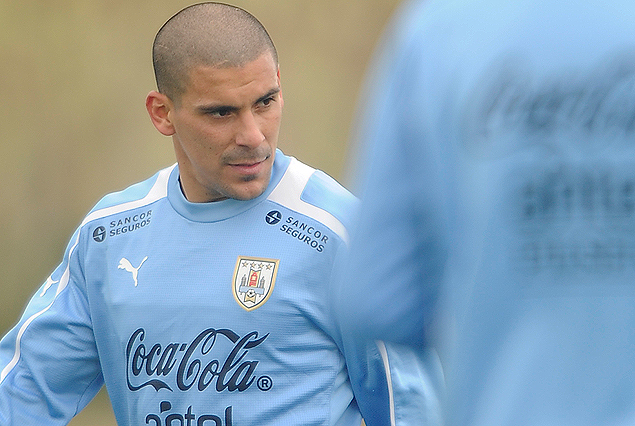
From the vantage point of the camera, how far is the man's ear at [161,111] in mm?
2479

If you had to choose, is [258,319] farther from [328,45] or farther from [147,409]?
[328,45]

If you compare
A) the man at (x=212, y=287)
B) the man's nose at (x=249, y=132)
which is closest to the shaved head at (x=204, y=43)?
the man at (x=212, y=287)

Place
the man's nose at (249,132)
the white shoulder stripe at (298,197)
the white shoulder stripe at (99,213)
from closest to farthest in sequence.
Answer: the man's nose at (249,132) → the white shoulder stripe at (298,197) → the white shoulder stripe at (99,213)

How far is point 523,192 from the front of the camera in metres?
1.16

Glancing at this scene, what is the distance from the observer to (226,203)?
2449 mm

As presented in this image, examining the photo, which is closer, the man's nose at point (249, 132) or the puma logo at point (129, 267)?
the man's nose at point (249, 132)

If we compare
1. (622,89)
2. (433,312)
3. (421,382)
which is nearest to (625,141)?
(622,89)

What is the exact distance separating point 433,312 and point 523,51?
1.14 feet

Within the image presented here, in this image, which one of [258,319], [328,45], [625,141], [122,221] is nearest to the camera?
[625,141]

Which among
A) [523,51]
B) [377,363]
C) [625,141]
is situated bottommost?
[377,363]

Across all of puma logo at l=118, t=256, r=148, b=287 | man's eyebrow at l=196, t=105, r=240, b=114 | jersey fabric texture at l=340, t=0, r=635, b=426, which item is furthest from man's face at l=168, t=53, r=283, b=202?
jersey fabric texture at l=340, t=0, r=635, b=426

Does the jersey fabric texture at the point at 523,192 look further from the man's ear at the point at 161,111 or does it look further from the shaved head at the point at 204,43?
the man's ear at the point at 161,111

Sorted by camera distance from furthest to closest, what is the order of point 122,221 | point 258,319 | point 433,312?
1. point 122,221
2. point 258,319
3. point 433,312

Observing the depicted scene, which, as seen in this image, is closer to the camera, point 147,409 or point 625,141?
point 625,141
